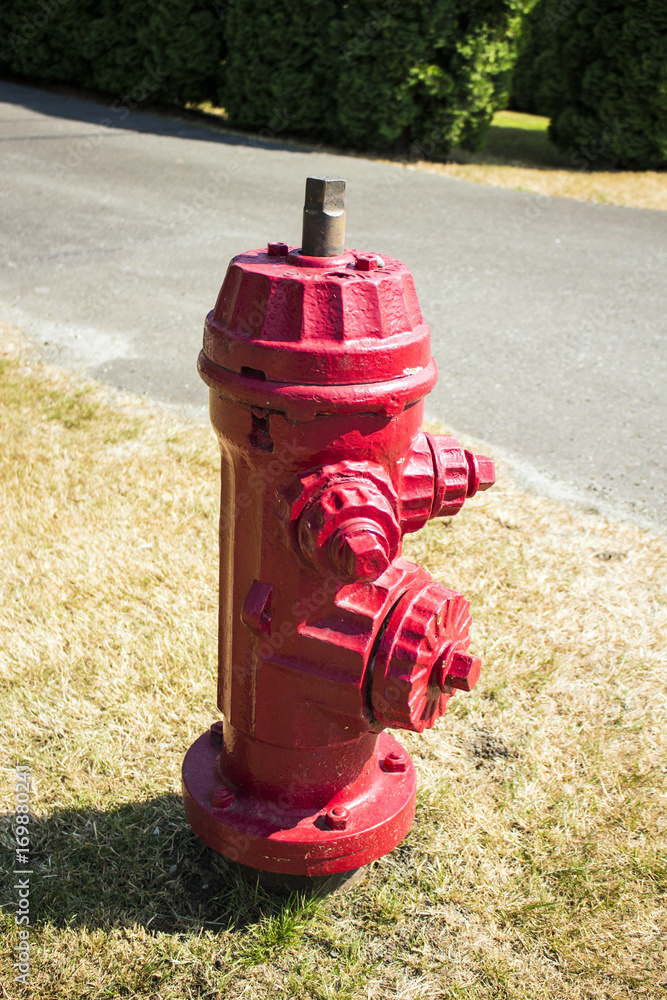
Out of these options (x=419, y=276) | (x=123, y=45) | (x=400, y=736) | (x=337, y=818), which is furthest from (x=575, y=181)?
(x=337, y=818)

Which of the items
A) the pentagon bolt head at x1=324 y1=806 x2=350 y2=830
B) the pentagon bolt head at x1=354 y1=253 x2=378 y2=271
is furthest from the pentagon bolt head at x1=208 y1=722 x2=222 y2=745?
the pentagon bolt head at x1=354 y1=253 x2=378 y2=271

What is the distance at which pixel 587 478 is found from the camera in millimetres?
3932

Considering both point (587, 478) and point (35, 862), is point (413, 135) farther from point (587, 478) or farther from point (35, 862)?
point (35, 862)

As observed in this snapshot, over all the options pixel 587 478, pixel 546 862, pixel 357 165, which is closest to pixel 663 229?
pixel 357 165

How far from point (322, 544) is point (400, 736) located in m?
1.25

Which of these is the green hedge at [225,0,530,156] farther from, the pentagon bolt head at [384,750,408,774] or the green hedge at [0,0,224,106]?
the pentagon bolt head at [384,750,408,774]

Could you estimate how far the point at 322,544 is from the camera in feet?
4.59

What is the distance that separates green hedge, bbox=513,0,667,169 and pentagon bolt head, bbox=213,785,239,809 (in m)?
10.7

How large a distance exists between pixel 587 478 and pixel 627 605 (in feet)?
3.47

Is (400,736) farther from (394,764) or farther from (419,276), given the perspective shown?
(419,276)

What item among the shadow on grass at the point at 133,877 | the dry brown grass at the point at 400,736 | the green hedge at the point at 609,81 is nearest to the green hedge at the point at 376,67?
the green hedge at the point at 609,81

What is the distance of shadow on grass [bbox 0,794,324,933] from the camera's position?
189cm

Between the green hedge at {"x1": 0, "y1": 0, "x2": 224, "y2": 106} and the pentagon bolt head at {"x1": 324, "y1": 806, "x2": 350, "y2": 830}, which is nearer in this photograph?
the pentagon bolt head at {"x1": 324, "y1": 806, "x2": 350, "y2": 830}

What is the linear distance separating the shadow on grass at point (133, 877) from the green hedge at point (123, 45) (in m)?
11.6
